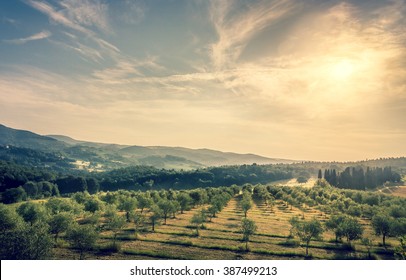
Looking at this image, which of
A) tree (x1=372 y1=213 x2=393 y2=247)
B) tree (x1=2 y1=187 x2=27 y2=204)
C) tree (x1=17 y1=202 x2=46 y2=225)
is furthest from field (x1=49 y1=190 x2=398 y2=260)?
tree (x1=2 y1=187 x2=27 y2=204)

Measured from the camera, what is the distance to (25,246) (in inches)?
1619

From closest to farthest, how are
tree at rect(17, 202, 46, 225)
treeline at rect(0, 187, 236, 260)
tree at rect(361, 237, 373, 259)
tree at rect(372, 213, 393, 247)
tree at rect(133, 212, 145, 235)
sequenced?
1. treeline at rect(0, 187, 236, 260)
2. tree at rect(361, 237, 373, 259)
3. tree at rect(372, 213, 393, 247)
4. tree at rect(133, 212, 145, 235)
5. tree at rect(17, 202, 46, 225)

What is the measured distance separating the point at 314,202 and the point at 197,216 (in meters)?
86.2

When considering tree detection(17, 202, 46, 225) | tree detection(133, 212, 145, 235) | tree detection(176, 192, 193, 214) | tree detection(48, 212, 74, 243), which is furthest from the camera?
tree detection(176, 192, 193, 214)

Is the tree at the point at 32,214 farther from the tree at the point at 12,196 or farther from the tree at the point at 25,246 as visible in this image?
the tree at the point at 12,196

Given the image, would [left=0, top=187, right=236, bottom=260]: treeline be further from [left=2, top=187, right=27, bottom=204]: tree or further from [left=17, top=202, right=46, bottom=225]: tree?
[left=2, top=187, right=27, bottom=204]: tree

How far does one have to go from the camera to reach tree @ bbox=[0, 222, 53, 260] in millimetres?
40781

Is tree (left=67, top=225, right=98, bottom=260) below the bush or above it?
above

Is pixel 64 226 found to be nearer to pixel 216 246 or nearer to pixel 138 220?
pixel 138 220

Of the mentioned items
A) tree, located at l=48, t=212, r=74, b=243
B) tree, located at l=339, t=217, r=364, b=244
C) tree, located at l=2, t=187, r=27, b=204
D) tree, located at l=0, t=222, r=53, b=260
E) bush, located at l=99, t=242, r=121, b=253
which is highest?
tree, located at l=339, t=217, r=364, b=244

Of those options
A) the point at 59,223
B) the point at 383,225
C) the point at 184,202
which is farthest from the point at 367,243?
the point at 59,223

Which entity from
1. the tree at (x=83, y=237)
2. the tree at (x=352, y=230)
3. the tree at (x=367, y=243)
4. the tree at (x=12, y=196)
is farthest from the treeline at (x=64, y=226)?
the tree at (x=12, y=196)
